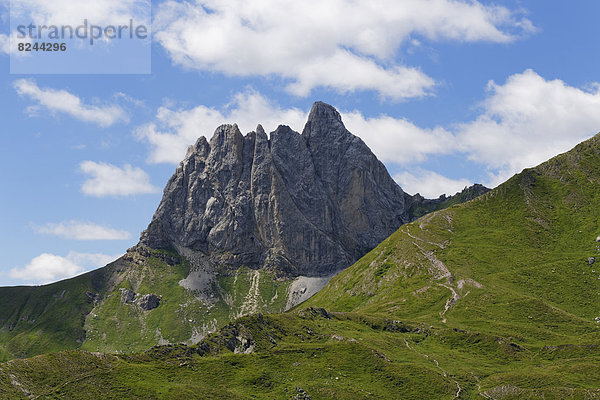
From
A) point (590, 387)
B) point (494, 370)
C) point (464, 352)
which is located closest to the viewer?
point (590, 387)

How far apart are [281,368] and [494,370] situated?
64.0m

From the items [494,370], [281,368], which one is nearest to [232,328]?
[281,368]

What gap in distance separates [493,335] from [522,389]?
50.1 meters

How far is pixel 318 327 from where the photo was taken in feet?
651

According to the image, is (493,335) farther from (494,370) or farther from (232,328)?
(232,328)

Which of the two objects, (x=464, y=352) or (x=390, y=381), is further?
(x=464, y=352)

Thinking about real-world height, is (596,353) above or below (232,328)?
below

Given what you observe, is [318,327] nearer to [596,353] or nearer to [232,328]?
[232,328]

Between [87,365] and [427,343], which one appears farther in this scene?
[427,343]

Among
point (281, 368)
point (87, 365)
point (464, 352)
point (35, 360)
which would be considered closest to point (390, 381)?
point (281, 368)

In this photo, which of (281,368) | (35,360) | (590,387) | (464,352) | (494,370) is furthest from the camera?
(464,352)

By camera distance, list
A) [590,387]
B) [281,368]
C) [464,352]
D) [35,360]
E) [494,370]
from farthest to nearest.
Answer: [464,352]
[494,370]
[281,368]
[590,387]
[35,360]

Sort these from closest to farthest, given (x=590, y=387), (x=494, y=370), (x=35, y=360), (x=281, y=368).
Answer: (x=35, y=360) → (x=590, y=387) → (x=281, y=368) → (x=494, y=370)

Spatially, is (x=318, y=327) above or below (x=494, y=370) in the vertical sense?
above
